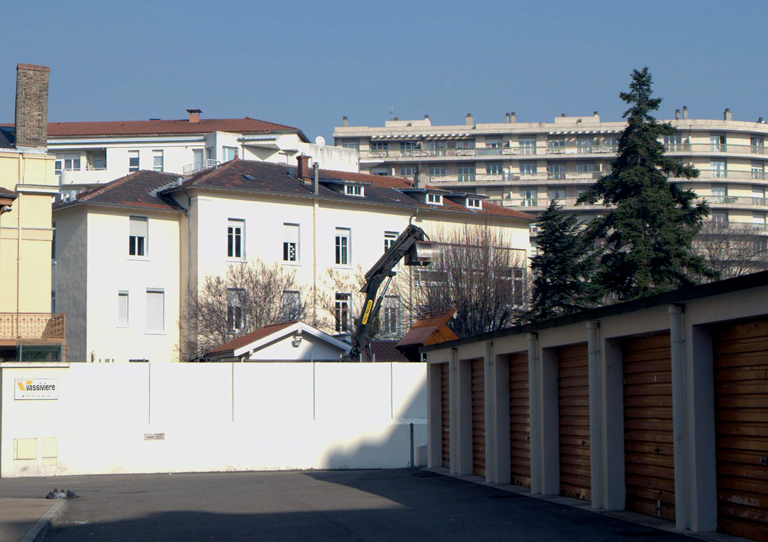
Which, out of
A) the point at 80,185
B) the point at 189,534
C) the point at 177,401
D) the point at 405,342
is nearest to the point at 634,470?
the point at 189,534

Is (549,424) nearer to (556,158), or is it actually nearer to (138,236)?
(138,236)

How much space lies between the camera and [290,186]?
181 feet

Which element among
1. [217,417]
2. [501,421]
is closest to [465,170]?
[217,417]

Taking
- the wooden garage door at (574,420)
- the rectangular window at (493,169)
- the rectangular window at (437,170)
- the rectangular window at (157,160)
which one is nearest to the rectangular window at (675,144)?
the rectangular window at (493,169)

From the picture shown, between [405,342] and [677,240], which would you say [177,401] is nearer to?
[405,342]

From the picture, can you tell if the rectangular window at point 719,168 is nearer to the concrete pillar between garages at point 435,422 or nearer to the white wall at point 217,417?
the white wall at point 217,417

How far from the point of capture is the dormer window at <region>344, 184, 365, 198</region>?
5694 cm

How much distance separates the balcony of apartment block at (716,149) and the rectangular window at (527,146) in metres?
12.8

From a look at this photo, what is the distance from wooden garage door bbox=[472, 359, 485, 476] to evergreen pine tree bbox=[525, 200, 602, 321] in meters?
23.0

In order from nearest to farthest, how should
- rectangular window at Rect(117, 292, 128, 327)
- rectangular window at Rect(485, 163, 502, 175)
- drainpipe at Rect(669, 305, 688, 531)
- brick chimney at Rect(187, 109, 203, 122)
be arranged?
drainpipe at Rect(669, 305, 688, 531)
rectangular window at Rect(117, 292, 128, 327)
brick chimney at Rect(187, 109, 203, 122)
rectangular window at Rect(485, 163, 502, 175)

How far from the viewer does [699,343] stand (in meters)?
12.0

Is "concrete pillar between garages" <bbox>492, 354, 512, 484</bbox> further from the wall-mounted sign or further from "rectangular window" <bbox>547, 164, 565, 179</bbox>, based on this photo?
"rectangular window" <bbox>547, 164, 565, 179</bbox>

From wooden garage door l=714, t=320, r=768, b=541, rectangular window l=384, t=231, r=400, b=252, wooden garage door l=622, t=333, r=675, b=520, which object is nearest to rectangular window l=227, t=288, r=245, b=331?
rectangular window l=384, t=231, r=400, b=252

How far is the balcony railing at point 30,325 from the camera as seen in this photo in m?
33.0
